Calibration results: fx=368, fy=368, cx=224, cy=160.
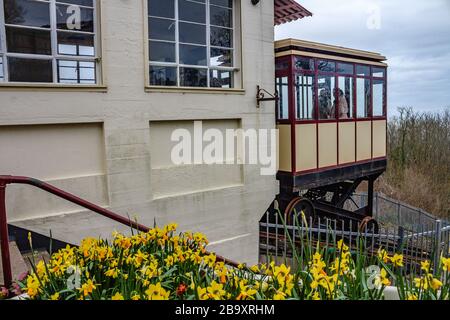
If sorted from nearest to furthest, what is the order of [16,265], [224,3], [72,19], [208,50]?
1. [16,265]
2. [72,19]
3. [208,50]
4. [224,3]

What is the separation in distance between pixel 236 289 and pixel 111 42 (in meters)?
4.19

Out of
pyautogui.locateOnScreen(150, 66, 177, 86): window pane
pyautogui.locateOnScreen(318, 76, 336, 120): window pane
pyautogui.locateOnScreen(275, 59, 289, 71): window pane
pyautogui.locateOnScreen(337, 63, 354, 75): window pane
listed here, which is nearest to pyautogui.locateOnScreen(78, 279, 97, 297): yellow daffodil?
pyautogui.locateOnScreen(150, 66, 177, 86): window pane

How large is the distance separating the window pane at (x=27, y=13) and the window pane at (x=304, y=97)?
4.67 m

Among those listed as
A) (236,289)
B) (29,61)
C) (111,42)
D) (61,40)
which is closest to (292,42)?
(111,42)

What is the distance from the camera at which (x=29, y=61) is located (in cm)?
482

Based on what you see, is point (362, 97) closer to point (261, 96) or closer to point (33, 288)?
point (261, 96)

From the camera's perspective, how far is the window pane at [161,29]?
590 cm

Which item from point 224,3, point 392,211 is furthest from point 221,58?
point 392,211

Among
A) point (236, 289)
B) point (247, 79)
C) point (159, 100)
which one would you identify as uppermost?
point (247, 79)

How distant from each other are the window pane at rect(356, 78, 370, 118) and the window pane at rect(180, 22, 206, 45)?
437 cm

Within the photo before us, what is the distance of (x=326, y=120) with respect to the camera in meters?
8.13

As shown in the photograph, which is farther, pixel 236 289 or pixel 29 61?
pixel 29 61

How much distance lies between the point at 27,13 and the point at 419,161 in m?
22.5
